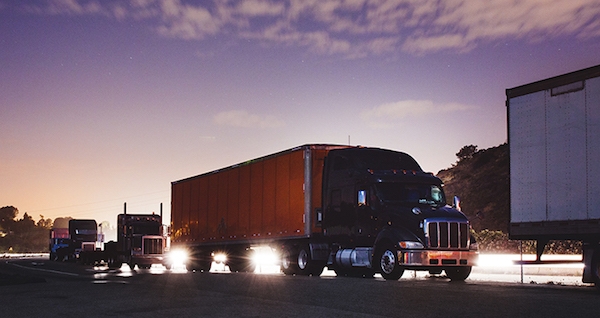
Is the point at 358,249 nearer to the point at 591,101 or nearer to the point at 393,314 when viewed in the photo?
the point at 591,101

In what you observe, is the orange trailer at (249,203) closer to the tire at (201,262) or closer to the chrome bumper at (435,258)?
the tire at (201,262)

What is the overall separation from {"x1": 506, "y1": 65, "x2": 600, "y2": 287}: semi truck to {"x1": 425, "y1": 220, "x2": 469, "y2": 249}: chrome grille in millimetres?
2885

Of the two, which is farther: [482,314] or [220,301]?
[220,301]

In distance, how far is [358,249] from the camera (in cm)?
2150

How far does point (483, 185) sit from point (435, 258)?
68888mm

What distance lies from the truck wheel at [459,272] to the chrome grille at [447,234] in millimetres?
893

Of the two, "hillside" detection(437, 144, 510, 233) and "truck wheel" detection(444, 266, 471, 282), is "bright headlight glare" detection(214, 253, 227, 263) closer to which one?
"truck wheel" detection(444, 266, 471, 282)

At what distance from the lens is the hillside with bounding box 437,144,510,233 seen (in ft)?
252

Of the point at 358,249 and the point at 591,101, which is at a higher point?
the point at 591,101

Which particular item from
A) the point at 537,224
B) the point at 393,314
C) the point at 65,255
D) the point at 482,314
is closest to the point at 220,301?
the point at 393,314

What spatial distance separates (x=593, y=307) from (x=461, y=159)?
304 feet

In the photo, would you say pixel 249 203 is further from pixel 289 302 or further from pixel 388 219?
pixel 289 302

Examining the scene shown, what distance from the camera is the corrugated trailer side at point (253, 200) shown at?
23359 millimetres

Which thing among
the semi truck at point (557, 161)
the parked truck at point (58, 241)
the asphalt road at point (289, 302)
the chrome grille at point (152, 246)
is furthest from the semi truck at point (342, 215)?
the parked truck at point (58, 241)
